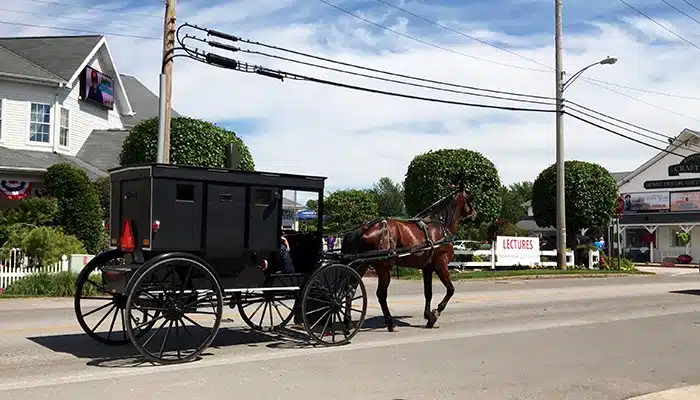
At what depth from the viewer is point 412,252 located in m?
12.3

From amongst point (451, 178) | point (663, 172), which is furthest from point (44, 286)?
point (663, 172)

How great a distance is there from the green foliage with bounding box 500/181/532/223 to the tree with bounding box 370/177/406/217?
12127mm

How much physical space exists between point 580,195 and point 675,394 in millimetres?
32250

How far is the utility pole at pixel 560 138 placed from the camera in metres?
33.8

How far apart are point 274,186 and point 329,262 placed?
1.56 meters

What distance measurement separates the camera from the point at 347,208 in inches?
1769

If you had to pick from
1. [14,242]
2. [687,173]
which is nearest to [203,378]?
[14,242]

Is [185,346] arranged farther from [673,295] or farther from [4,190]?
[4,190]

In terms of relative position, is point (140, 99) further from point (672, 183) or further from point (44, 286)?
point (672, 183)

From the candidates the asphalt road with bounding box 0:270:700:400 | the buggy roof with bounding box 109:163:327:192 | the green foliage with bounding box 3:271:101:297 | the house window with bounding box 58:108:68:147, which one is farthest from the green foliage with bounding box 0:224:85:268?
the house window with bounding box 58:108:68:147

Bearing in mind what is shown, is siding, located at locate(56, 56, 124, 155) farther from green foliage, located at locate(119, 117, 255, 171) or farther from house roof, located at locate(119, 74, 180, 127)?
green foliage, located at locate(119, 117, 255, 171)

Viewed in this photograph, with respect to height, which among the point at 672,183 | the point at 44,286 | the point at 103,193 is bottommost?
the point at 44,286

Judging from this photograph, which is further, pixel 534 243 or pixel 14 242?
pixel 534 243

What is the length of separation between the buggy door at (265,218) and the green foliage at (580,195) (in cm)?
3181
